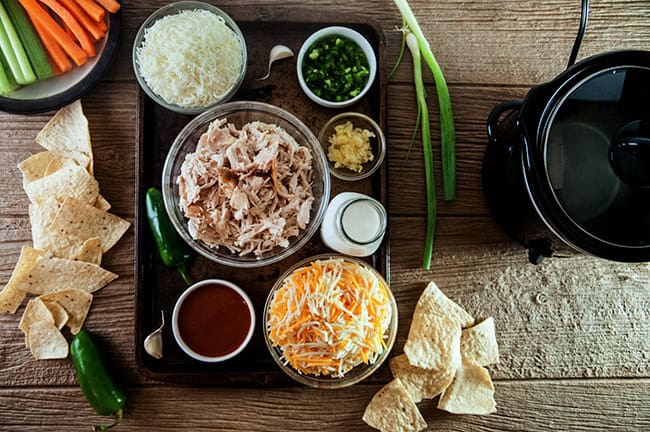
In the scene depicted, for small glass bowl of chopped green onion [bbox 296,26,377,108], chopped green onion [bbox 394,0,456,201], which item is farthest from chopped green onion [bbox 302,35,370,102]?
chopped green onion [bbox 394,0,456,201]

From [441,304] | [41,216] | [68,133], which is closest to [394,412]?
[441,304]

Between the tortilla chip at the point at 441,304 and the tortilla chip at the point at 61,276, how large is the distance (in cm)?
109

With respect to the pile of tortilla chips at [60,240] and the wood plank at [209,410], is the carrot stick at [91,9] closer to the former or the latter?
the pile of tortilla chips at [60,240]

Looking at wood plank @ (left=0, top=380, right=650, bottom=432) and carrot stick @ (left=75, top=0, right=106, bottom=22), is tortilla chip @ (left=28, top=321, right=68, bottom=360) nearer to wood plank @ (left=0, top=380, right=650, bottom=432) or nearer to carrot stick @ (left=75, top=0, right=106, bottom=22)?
wood plank @ (left=0, top=380, right=650, bottom=432)

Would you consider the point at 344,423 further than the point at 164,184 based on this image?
Yes

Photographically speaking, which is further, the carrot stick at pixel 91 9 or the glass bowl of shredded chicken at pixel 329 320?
the carrot stick at pixel 91 9

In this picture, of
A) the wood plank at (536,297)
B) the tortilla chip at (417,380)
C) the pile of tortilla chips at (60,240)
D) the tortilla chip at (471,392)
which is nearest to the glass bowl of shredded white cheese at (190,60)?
the pile of tortilla chips at (60,240)

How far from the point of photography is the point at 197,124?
69.5 inches

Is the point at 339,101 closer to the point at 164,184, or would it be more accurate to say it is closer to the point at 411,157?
the point at 411,157

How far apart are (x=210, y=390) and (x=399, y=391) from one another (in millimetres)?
651

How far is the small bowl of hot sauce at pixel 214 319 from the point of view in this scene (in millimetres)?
1752

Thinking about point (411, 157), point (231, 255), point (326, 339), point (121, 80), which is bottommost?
point (326, 339)

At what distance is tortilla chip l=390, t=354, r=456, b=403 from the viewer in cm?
182

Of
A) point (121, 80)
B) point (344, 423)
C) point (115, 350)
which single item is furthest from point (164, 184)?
point (344, 423)
